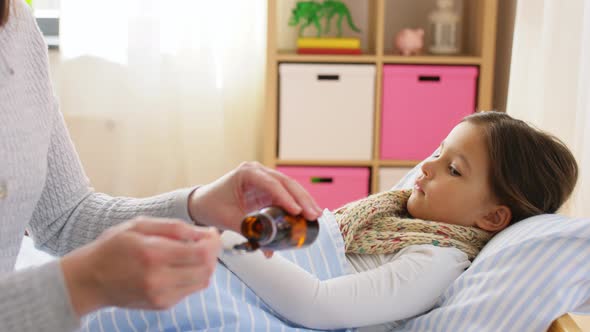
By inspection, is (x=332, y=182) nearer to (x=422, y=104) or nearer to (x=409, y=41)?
(x=422, y=104)

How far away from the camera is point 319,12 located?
10.1ft

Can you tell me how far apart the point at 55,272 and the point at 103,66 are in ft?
8.19

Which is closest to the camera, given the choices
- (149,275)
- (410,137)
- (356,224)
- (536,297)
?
(149,275)

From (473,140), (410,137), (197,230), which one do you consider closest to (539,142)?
(473,140)

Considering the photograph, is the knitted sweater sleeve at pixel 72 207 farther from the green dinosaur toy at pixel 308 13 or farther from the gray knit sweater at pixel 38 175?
the green dinosaur toy at pixel 308 13

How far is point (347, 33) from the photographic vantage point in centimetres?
325

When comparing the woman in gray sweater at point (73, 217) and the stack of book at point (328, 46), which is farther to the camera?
Answer: the stack of book at point (328, 46)

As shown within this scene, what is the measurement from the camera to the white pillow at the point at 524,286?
1086 millimetres

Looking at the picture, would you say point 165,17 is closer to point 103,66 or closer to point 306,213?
point 103,66

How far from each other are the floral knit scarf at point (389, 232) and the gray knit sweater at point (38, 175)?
40 cm

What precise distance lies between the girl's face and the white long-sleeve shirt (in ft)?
0.45

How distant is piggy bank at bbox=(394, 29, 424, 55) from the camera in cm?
293

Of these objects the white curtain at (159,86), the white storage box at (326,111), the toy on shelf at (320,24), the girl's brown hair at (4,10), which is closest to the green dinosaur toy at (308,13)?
the toy on shelf at (320,24)

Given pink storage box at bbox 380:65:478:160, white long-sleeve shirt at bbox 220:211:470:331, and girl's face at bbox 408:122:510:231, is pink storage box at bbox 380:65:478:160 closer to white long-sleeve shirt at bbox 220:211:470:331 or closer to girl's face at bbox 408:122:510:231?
girl's face at bbox 408:122:510:231
